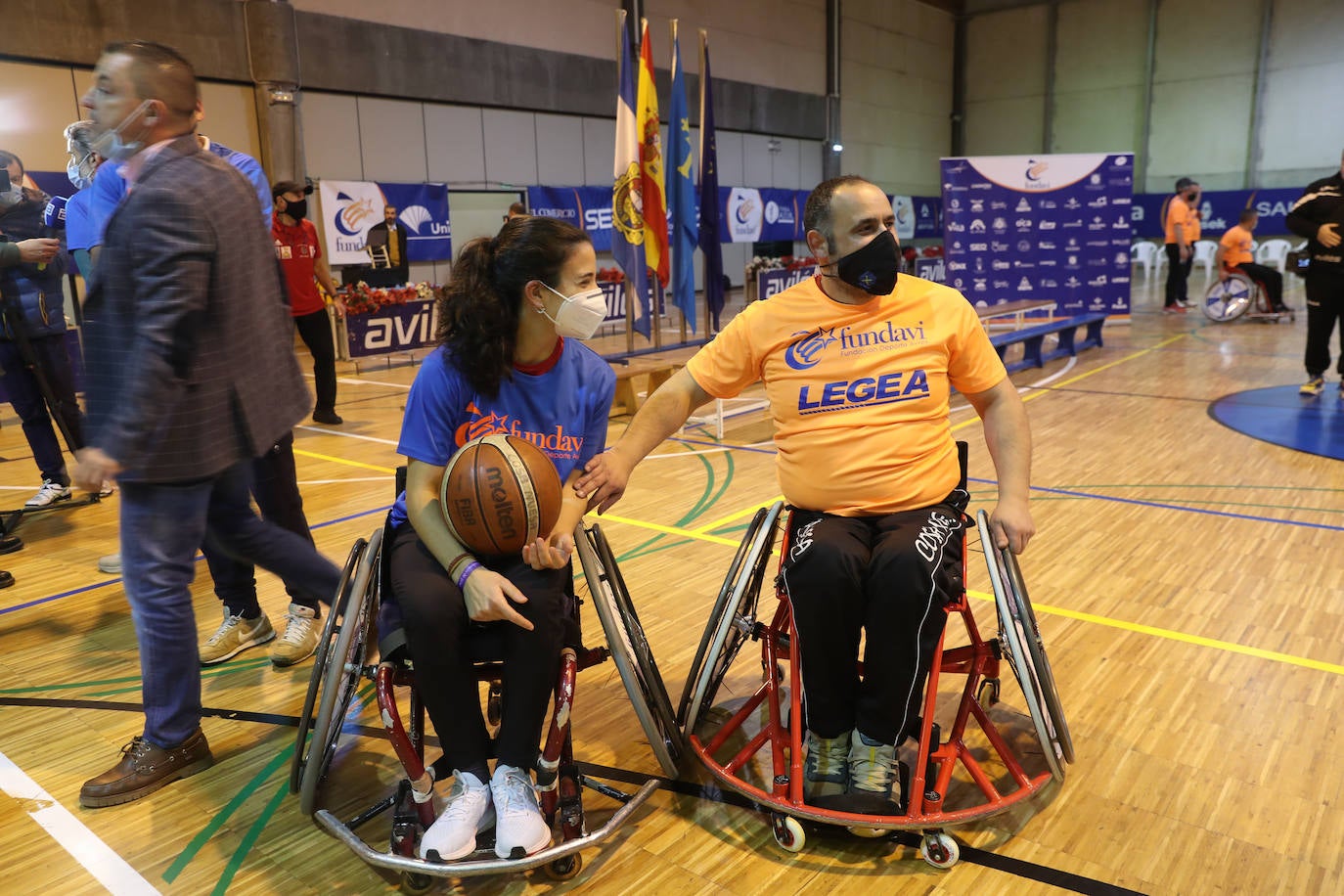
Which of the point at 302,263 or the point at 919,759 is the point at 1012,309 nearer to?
the point at 302,263

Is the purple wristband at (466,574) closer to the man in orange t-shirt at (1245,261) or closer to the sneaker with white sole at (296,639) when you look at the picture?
the sneaker with white sole at (296,639)

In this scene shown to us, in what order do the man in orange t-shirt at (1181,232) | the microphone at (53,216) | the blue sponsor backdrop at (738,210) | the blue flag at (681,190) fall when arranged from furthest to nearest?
the blue sponsor backdrop at (738,210)
the man in orange t-shirt at (1181,232)
the blue flag at (681,190)
the microphone at (53,216)

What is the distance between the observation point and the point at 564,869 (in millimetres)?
1856

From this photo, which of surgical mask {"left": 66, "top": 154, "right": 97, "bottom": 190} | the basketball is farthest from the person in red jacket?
the basketball

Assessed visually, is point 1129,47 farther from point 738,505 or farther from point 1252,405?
point 738,505

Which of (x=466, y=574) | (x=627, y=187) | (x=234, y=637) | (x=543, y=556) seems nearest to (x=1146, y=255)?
(x=627, y=187)

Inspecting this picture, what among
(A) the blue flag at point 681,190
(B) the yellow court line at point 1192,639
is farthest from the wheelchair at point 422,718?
(A) the blue flag at point 681,190

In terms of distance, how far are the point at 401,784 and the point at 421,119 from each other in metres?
11.3

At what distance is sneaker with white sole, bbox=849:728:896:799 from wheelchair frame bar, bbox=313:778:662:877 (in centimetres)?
47

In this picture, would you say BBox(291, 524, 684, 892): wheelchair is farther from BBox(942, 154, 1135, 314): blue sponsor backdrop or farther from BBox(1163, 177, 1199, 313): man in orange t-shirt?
BBox(1163, 177, 1199, 313): man in orange t-shirt

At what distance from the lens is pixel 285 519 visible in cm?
278

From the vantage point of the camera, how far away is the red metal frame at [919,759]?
1854mm

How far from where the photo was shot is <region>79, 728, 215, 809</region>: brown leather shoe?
7.01 feet

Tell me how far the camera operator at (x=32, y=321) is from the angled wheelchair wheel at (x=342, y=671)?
3.06m
